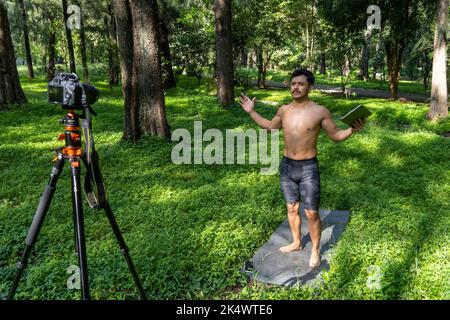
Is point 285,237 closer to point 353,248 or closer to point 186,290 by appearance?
point 353,248

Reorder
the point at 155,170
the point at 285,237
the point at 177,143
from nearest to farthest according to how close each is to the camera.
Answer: the point at 285,237 → the point at 155,170 → the point at 177,143

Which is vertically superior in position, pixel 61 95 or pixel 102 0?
pixel 102 0

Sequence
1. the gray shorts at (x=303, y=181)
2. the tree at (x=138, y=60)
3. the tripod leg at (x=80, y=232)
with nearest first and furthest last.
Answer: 1. the tripod leg at (x=80, y=232)
2. the gray shorts at (x=303, y=181)
3. the tree at (x=138, y=60)

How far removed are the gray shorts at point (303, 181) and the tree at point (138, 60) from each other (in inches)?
217

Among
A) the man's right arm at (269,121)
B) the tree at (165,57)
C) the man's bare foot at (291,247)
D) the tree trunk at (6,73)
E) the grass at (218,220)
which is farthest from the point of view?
the tree at (165,57)

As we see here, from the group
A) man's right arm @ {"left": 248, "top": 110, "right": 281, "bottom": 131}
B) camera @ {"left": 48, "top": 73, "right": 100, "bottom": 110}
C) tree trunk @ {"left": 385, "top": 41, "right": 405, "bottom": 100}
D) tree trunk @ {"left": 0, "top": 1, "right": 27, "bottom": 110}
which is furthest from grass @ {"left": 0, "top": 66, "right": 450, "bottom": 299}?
tree trunk @ {"left": 385, "top": 41, "right": 405, "bottom": 100}

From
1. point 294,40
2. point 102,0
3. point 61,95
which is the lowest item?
point 61,95

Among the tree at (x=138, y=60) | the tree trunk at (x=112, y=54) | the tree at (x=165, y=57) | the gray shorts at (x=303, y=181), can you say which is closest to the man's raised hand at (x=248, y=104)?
the gray shorts at (x=303, y=181)

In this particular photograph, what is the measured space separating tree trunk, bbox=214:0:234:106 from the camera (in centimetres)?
1288

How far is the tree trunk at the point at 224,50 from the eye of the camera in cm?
1507

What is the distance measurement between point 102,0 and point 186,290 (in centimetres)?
2812

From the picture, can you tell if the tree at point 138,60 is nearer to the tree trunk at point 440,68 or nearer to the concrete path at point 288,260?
the concrete path at point 288,260

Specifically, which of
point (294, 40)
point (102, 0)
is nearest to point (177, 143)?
point (294, 40)

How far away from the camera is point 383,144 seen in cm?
966
